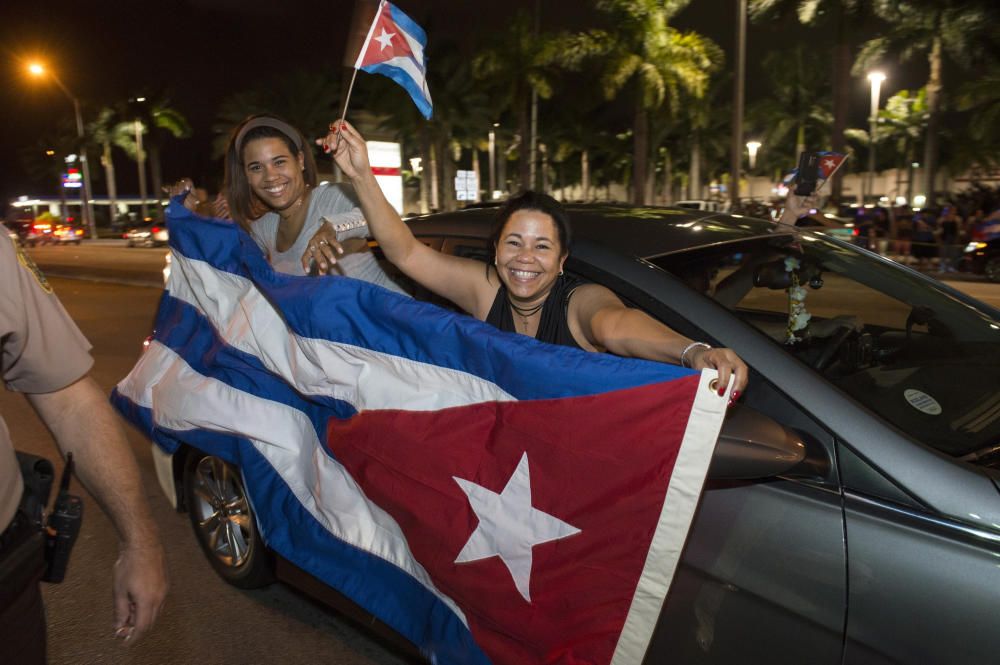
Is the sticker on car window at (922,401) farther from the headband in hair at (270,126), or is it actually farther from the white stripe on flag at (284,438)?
the headband in hair at (270,126)

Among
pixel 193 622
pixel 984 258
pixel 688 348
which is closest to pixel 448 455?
pixel 688 348

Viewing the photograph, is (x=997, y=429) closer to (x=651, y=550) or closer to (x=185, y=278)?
(x=651, y=550)

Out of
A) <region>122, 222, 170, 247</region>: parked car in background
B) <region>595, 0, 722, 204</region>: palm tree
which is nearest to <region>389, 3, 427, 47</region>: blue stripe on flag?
<region>595, 0, 722, 204</region>: palm tree

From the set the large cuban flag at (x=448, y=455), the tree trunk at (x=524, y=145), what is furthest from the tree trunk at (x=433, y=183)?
the large cuban flag at (x=448, y=455)

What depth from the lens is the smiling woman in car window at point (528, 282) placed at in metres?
2.20

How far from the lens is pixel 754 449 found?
1.86m

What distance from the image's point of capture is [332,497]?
262 centimetres

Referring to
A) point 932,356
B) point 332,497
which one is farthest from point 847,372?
point 332,497

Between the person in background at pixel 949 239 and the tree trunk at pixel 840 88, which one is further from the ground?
the tree trunk at pixel 840 88

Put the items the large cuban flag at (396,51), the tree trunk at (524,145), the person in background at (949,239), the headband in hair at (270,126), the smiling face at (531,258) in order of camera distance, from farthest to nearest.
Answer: the tree trunk at (524,145), the person in background at (949,239), the headband in hair at (270,126), the large cuban flag at (396,51), the smiling face at (531,258)

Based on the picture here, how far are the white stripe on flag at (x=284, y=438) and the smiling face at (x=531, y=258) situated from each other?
0.83 m

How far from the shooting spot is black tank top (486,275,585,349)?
2.58 metres

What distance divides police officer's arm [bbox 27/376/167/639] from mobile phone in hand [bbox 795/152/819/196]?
3260 mm

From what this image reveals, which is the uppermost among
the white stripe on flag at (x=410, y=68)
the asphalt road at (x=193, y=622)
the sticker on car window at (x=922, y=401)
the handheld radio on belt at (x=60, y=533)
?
the white stripe on flag at (x=410, y=68)
